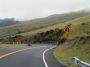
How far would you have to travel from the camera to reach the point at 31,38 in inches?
4067

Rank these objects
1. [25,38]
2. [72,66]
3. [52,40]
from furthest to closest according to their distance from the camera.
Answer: [25,38]
[52,40]
[72,66]

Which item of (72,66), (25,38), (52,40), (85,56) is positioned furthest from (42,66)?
(25,38)

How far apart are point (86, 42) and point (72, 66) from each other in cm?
1016

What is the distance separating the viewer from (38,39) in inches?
3981

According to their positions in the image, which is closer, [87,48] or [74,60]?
[74,60]

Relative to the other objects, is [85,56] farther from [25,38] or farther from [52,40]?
[25,38]

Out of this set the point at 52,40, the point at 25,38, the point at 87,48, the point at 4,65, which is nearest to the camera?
the point at 4,65

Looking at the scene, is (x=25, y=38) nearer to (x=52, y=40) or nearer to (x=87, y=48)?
(x=52, y=40)

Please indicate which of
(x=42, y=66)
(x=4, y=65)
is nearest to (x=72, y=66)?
(x=42, y=66)

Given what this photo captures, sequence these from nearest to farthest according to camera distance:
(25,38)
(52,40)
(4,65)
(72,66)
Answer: (4,65), (72,66), (52,40), (25,38)

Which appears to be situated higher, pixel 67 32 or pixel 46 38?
pixel 67 32

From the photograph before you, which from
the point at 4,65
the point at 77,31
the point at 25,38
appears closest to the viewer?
the point at 4,65

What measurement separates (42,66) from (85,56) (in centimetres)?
628

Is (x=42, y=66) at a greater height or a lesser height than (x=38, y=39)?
greater
